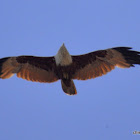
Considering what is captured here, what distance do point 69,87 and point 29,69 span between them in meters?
1.47

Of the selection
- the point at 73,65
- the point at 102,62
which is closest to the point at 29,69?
the point at 73,65

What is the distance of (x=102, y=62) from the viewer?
Answer: 9047mm

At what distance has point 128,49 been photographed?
8.98 meters

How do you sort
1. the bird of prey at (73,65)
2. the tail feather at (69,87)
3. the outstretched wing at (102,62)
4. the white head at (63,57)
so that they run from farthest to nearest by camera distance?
the outstretched wing at (102,62)
the bird of prey at (73,65)
the tail feather at (69,87)
the white head at (63,57)

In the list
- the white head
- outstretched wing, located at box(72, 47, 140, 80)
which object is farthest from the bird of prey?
the white head

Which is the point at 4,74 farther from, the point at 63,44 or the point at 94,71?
the point at 94,71

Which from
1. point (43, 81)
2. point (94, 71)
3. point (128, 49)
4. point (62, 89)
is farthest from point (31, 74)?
point (128, 49)

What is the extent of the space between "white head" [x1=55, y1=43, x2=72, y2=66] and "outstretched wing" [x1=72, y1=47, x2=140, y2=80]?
21.3 inches

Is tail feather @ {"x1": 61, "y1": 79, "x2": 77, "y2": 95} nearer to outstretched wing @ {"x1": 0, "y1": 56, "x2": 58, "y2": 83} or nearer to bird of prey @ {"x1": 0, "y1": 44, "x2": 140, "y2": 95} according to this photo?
bird of prey @ {"x1": 0, "y1": 44, "x2": 140, "y2": 95}

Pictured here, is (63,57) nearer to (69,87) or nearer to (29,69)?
(69,87)

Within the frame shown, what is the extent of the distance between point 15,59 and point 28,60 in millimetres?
430

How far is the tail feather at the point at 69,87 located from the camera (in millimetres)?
8656

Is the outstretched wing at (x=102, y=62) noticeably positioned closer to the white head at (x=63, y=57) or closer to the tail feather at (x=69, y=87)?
the tail feather at (x=69, y=87)

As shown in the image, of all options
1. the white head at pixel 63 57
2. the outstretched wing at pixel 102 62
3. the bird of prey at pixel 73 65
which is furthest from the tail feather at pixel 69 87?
the white head at pixel 63 57
